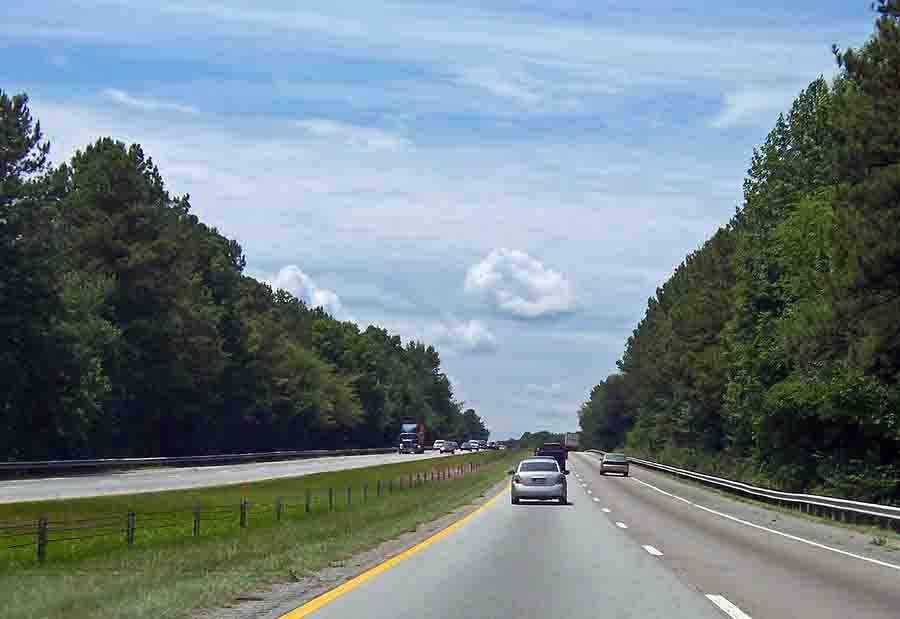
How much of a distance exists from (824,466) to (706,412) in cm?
4547

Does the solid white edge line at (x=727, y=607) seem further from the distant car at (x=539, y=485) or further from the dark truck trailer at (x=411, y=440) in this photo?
the dark truck trailer at (x=411, y=440)

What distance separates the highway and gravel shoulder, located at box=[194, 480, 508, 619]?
0.93ft

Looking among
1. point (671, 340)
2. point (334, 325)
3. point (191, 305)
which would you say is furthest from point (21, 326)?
point (334, 325)

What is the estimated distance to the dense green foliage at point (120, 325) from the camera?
64562 millimetres

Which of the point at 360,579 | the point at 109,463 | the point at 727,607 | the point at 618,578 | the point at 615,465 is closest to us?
the point at 727,607

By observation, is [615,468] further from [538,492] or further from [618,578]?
[618,578]

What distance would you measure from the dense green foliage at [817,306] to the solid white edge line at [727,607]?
2294 cm

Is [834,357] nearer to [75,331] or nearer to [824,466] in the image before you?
[824,466]

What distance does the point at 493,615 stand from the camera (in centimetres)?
1238

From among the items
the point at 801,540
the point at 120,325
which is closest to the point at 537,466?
the point at 801,540

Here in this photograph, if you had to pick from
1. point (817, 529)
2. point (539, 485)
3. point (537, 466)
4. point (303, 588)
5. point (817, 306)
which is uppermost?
point (817, 306)

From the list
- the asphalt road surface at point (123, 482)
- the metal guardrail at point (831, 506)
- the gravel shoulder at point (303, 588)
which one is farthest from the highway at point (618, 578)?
the asphalt road surface at point (123, 482)

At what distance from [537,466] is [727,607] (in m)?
26.0

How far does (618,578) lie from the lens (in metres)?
16.0
